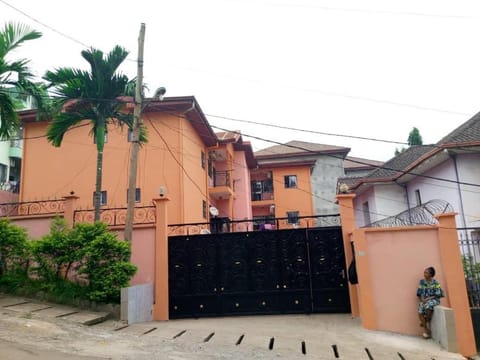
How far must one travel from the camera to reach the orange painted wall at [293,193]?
2847cm

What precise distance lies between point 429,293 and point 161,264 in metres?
6.04

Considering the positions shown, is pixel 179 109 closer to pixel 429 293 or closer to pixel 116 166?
pixel 116 166

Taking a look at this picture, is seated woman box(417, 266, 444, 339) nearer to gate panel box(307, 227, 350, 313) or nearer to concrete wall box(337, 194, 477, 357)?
concrete wall box(337, 194, 477, 357)

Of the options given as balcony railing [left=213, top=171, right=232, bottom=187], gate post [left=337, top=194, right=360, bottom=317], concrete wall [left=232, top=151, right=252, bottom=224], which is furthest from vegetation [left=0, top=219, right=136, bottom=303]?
concrete wall [left=232, top=151, right=252, bottom=224]

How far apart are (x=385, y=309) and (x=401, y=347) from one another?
111 centimetres

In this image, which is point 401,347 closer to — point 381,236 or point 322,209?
point 381,236

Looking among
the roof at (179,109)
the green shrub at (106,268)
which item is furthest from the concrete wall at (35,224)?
the roof at (179,109)

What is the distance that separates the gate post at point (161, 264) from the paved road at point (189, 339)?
652 millimetres

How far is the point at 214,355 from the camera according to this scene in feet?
18.4

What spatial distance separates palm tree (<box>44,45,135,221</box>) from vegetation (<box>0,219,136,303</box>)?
1526mm

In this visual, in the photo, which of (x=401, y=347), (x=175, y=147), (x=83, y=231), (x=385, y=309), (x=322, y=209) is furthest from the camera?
(x=322, y=209)

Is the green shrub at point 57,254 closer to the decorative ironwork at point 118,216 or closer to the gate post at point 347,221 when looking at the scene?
the decorative ironwork at point 118,216

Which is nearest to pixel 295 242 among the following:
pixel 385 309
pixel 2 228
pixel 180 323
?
pixel 385 309

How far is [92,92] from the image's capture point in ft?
32.7
